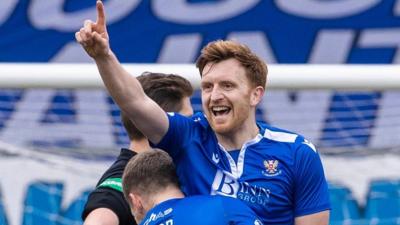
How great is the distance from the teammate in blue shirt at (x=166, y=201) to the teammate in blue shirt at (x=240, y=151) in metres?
0.05

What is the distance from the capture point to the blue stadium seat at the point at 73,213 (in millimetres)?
4809

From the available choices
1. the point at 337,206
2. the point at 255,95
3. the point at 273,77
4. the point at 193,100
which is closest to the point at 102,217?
the point at 255,95

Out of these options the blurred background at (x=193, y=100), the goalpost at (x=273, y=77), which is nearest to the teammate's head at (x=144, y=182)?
the goalpost at (x=273, y=77)

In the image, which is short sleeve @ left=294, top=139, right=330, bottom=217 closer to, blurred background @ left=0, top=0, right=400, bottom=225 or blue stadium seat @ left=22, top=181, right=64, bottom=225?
blurred background @ left=0, top=0, right=400, bottom=225

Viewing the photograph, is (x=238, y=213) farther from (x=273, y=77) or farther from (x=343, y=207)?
(x=343, y=207)

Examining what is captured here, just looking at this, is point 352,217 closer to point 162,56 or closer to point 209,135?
point 162,56

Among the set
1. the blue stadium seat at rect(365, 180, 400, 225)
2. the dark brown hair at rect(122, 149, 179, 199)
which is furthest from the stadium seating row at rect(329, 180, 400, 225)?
the dark brown hair at rect(122, 149, 179, 199)

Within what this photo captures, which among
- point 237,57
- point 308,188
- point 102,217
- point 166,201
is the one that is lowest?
point 102,217

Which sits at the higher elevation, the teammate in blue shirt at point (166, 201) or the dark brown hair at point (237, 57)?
the dark brown hair at point (237, 57)

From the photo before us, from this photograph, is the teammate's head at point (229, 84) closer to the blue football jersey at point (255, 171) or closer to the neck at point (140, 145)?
the blue football jersey at point (255, 171)

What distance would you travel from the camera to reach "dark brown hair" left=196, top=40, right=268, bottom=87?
2.88 meters

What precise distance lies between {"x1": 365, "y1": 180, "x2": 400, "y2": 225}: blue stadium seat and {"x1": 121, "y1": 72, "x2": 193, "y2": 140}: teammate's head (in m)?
1.94

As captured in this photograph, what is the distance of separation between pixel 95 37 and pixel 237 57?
0.43m

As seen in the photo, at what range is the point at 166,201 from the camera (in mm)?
2697
